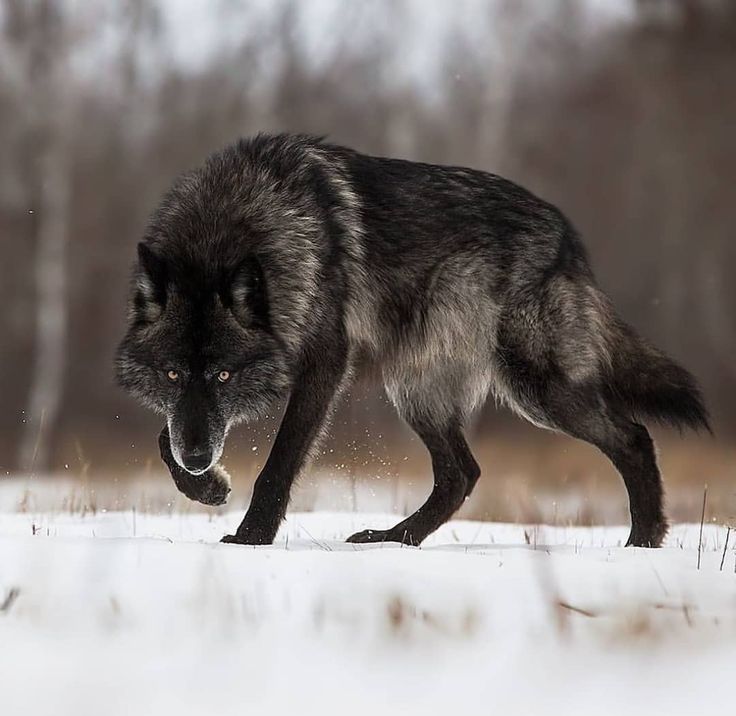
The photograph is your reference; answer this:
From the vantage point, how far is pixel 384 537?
5102 mm

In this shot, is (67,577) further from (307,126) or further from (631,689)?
(307,126)

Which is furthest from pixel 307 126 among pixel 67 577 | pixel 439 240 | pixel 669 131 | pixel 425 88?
pixel 67 577

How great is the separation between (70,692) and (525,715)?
100 cm

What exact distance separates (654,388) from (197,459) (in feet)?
6.86

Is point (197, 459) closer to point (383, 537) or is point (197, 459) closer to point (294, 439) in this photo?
point (294, 439)

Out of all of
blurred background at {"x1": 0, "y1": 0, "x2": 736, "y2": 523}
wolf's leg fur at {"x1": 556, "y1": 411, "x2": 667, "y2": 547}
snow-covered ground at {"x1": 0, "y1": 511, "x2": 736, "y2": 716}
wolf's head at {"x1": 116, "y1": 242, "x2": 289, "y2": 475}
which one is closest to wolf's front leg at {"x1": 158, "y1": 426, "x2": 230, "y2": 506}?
wolf's head at {"x1": 116, "y1": 242, "x2": 289, "y2": 475}

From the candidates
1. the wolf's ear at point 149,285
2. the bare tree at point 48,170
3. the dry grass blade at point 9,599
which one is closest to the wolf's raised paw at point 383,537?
the wolf's ear at point 149,285

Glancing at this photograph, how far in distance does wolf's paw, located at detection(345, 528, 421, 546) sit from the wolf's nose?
96 centimetres

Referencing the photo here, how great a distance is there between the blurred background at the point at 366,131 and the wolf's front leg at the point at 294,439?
29.9 feet

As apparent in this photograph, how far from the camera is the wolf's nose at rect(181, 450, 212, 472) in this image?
14.2ft

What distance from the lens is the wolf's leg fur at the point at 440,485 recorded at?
5.15 metres

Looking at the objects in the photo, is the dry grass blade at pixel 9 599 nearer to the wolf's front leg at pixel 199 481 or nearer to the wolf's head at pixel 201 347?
the wolf's head at pixel 201 347

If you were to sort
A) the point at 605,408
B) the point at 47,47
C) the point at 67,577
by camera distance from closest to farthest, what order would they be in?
1. the point at 67,577
2. the point at 605,408
3. the point at 47,47

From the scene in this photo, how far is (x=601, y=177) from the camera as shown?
645 inches
